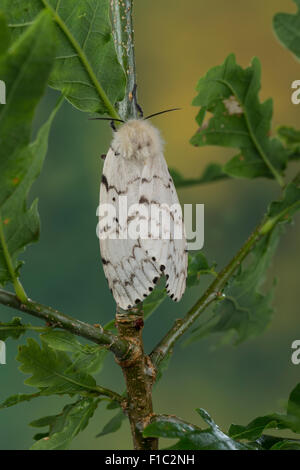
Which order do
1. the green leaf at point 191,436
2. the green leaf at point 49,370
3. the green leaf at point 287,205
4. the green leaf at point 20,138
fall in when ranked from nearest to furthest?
1. the green leaf at point 20,138
2. the green leaf at point 191,436
3. the green leaf at point 49,370
4. the green leaf at point 287,205

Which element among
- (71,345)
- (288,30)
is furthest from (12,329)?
(288,30)

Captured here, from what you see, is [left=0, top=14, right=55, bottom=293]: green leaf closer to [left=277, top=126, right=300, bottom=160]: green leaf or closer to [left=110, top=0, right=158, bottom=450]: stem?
→ [left=110, top=0, right=158, bottom=450]: stem

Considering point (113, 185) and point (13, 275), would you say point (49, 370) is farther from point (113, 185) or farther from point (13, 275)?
point (113, 185)

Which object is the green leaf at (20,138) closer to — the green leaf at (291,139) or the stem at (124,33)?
the stem at (124,33)

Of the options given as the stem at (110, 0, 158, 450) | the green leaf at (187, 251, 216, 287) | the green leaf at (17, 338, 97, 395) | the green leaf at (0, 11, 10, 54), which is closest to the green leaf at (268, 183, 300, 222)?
the green leaf at (187, 251, 216, 287)

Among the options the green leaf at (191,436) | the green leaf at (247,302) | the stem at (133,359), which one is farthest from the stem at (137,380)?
the green leaf at (247,302)
